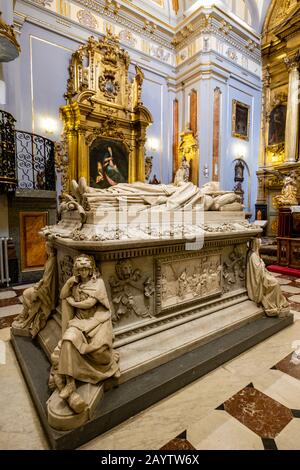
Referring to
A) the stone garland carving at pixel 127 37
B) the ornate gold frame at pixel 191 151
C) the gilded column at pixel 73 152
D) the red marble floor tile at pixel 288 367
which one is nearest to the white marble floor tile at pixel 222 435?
the red marble floor tile at pixel 288 367

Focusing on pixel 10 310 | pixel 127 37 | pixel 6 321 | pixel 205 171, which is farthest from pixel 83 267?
pixel 127 37

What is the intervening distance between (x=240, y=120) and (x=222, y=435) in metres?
10.1

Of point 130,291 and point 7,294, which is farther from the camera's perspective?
point 7,294

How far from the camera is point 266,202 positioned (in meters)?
10.2

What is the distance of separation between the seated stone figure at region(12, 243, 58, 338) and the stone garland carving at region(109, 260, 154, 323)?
2.63 feet

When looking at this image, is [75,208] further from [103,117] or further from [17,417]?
[103,117]

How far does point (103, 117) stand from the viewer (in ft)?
22.7

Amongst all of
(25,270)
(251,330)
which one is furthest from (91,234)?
(25,270)

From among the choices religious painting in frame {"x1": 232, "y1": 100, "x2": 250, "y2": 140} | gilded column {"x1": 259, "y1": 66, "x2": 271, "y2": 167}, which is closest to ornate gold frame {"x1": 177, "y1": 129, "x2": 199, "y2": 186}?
religious painting in frame {"x1": 232, "y1": 100, "x2": 250, "y2": 140}

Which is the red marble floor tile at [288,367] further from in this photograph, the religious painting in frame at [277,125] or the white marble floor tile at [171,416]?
the religious painting in frame at [277,125]

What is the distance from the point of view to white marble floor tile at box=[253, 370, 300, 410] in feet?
5.76

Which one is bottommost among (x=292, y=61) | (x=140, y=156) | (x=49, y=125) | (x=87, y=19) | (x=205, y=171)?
(x=205, y=171)


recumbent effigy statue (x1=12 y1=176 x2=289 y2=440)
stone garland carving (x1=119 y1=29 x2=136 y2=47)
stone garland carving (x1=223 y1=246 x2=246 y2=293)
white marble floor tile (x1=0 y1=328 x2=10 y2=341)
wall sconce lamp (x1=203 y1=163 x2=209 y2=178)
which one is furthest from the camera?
wall sconce lamp (x1=203 y1=163 x2=209 y2=178)

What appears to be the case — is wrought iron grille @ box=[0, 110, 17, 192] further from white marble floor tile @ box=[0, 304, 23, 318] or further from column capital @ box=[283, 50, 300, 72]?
column capital @ box=[283, 50, 300, 72]
